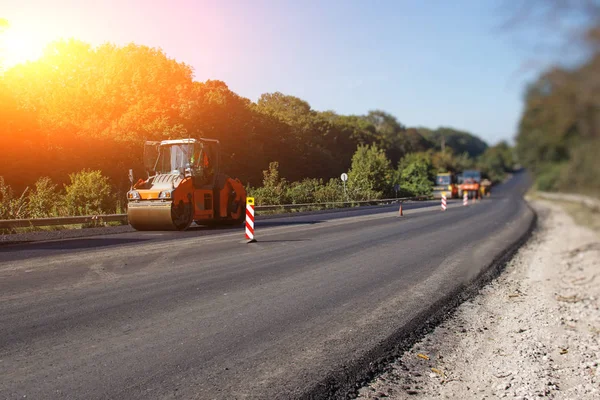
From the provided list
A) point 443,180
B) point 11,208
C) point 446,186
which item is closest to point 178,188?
point 11,208

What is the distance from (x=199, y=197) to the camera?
1789cm

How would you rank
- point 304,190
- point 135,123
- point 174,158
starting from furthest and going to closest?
point 135,123
point 304,190
point 174,158

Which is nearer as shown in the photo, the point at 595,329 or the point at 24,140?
the point at 595,329

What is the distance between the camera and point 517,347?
560 centimetres

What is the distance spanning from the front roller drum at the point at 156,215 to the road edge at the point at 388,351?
10.6 m

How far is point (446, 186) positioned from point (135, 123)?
31278mm

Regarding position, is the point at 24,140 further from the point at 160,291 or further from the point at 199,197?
the point at 160,291

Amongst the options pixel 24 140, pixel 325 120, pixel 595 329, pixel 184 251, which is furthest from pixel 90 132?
pixel 595 329

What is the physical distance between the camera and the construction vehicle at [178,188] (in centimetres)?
1669

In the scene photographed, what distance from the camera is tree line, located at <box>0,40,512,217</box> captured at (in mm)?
30062

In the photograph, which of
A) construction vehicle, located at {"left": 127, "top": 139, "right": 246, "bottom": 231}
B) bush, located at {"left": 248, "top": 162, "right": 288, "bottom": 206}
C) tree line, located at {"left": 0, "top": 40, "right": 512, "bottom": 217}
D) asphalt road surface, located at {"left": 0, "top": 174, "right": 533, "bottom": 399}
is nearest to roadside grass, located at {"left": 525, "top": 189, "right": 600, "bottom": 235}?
asphalt road surface, located at {"left": 0, "top": 174, "right": 533, "bottom": 399}

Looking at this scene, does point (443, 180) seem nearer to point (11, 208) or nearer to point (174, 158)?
point (174, 158)

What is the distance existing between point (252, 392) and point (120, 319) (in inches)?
108

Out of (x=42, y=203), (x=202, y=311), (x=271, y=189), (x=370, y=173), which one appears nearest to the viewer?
(x=202, y=311)
